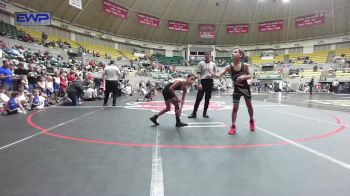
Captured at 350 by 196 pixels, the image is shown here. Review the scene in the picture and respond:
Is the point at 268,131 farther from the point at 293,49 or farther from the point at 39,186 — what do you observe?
the point at 293,49

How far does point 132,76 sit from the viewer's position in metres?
27.1

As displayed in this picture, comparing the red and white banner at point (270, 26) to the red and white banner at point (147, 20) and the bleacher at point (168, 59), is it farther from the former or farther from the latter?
the red and white banner at point (147, 20)

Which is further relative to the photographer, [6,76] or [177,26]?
[177,26]

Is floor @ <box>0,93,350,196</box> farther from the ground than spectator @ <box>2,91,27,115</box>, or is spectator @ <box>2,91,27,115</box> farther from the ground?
spectator @ <box>2,91,27,115</box>

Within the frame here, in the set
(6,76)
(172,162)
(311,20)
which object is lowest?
(172,162)

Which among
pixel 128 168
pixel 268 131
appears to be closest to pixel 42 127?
pixel 128 168

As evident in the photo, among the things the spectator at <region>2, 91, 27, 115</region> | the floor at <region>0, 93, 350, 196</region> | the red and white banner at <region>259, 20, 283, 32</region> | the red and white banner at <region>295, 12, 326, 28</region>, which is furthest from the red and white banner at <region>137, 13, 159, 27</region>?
the floor at <region>0, 93, 350, 196</region>

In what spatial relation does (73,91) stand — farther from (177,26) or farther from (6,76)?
(177,26)

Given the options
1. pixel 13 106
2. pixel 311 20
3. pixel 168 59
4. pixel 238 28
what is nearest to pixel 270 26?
pixel 238 28

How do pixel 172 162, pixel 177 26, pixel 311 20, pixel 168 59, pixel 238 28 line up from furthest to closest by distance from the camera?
pixel 168 59
pixel 238 28
pixel 177 26
pixel 311 20
pixel 172 162

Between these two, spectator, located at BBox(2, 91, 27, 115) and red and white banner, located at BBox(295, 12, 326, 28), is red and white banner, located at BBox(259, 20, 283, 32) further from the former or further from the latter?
spectator, located at BBox(2, 91, 27, 115)

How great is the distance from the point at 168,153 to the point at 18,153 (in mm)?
1698

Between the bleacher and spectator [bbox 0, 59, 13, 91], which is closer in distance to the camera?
spectator [bbox 0, 59, 13, 91]

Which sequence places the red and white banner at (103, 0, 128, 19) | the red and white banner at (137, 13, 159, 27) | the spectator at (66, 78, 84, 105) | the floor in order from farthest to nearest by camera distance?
the red and white banner at (137, 13, 159, 27), the red and white banner at (103, 0, 128, 19), the spectator at (66, 78, 84, 105), the floor
